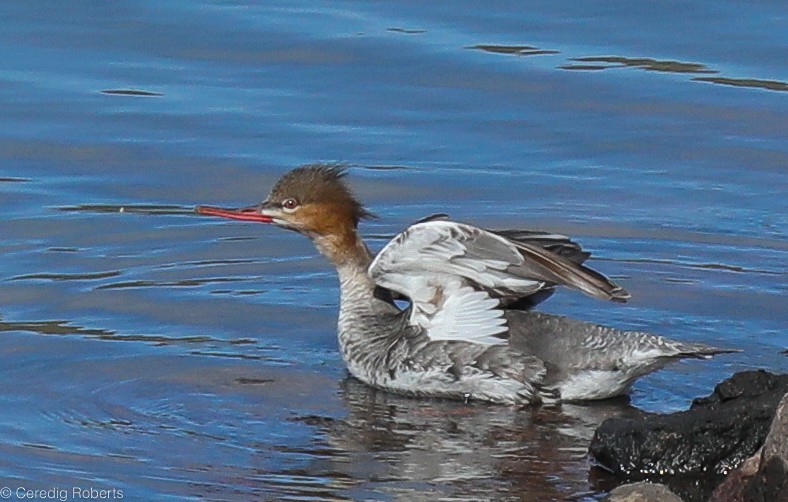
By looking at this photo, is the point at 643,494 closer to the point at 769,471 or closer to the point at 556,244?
the point at 769,471

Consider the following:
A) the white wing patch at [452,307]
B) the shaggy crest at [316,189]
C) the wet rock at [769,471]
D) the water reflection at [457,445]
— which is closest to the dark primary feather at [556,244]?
the white wing patch at [452,307]

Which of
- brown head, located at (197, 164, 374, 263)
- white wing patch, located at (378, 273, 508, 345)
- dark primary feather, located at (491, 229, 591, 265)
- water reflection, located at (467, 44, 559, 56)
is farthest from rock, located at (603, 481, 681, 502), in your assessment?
water reflection, located at (467, 44, 559, 56)

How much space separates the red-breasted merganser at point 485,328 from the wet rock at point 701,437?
42.9 inches

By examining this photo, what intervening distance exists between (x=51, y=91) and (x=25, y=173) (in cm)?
165

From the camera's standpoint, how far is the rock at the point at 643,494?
271 inches

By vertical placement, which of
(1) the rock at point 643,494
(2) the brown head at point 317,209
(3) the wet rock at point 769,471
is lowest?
(1) the rock at point 643,494

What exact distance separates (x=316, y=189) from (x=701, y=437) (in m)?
3.05

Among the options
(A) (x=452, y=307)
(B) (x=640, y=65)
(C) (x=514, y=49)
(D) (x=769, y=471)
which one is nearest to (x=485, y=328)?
(A) (x=452, y=307)

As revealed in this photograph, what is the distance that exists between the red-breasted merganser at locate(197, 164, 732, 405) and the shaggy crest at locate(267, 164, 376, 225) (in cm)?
23

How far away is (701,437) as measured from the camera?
7664mm

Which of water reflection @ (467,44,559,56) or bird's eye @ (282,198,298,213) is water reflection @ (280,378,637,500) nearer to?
bird's eye @ (282,198,298,213)

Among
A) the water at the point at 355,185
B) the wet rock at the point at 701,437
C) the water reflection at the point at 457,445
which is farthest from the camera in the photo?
the water at the point at 355,185

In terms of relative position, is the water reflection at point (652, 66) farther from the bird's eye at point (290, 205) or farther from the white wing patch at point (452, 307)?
the white wing patch at point (452, 307)

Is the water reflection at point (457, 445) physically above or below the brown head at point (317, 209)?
below
